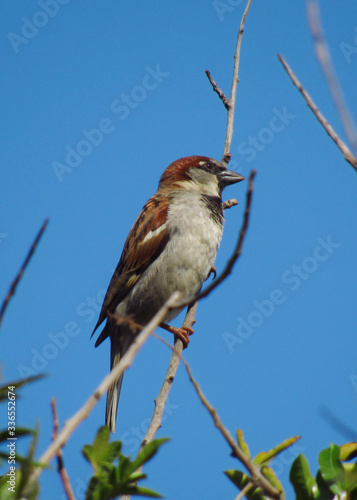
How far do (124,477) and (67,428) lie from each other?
518 mm

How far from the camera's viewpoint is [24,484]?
3.41 feet

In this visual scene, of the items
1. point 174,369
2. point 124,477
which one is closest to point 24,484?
point 124,477

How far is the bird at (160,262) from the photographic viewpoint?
16.4 feet

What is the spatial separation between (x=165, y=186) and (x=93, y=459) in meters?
4.50

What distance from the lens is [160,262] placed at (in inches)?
201

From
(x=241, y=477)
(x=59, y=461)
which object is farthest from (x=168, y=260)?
(x=59, y=461)

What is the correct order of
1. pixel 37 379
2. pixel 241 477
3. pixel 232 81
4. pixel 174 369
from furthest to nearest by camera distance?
pixel 232 81
pixel 174 369
pixel 241 477
pixel 37 379

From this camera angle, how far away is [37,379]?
122cm

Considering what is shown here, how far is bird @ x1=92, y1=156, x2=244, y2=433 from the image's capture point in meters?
5.01

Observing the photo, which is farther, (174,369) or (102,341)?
(102,341)

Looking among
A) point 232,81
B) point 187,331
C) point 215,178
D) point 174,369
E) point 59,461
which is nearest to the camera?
point 59,461

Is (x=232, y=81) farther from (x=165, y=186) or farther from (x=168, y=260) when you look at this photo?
(x=165, y=186)

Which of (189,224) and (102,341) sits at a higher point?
(189,224)

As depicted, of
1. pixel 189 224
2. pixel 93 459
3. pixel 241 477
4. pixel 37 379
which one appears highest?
pixel 189 224
